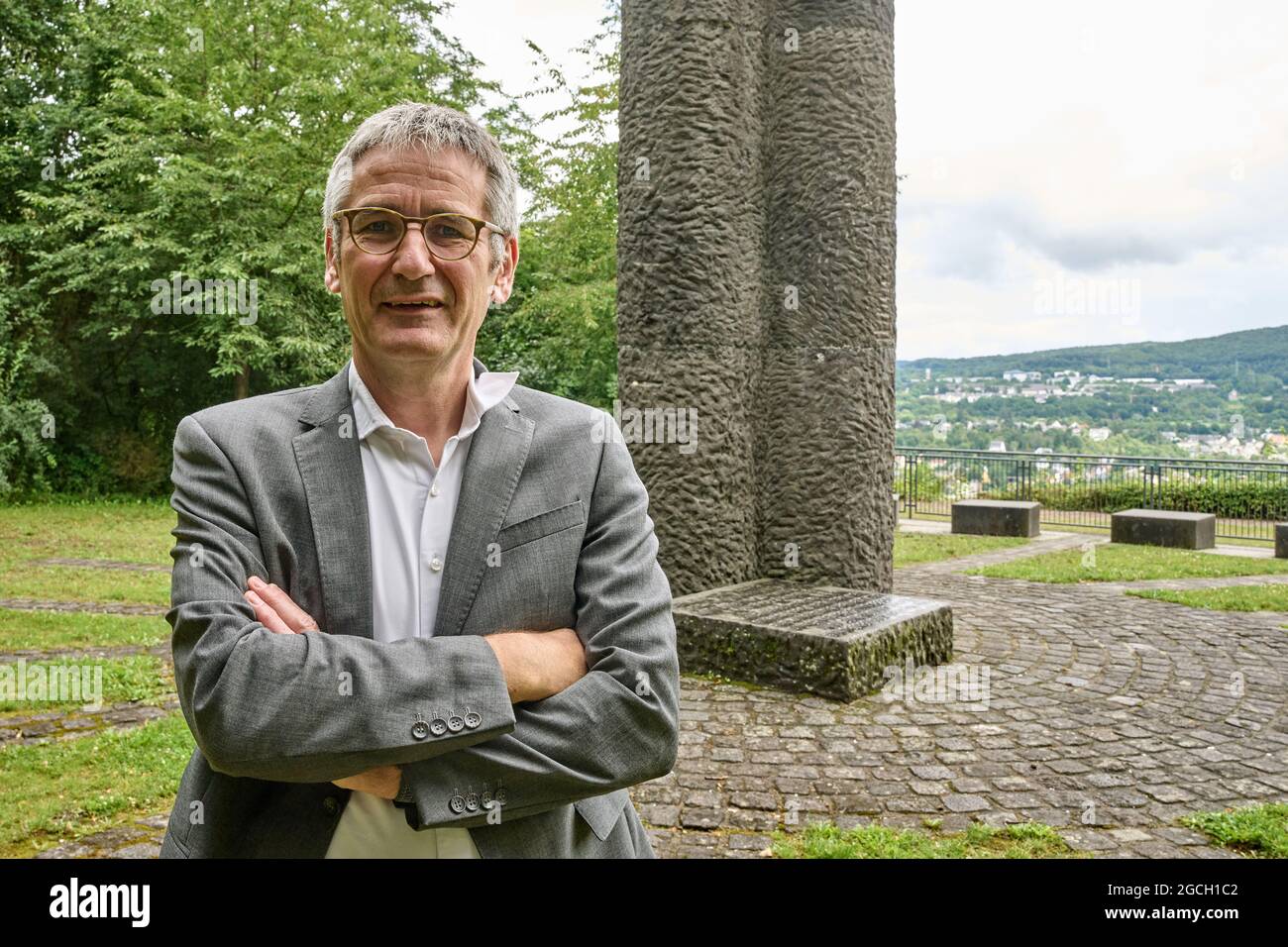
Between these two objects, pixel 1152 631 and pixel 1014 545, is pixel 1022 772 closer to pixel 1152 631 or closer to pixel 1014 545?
pixel 1152 631

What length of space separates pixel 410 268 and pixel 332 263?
0.26m

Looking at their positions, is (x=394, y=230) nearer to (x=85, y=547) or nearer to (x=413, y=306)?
(x=413, y=306)

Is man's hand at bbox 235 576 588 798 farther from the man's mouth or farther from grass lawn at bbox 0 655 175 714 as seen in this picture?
grass lawn at bbox 0 655 175 714

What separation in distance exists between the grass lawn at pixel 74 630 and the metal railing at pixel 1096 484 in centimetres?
1407

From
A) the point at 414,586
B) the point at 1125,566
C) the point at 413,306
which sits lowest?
the point at 1125,566

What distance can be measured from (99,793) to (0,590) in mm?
6026

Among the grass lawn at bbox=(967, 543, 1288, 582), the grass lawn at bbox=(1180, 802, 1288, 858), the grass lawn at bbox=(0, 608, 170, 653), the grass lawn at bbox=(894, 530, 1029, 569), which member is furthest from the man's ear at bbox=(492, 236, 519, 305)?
the grass lawn at bbox=(894, 530, 1029, 569)

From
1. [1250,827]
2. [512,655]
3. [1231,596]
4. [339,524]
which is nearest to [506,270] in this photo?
[339,524]

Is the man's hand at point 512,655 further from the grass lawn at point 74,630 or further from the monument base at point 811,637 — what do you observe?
the grass lawn at point 74,630

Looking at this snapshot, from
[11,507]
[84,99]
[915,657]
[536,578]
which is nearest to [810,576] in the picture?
[915,657]

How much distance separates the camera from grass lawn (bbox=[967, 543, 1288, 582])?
1038cm

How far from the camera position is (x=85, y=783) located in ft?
13.6

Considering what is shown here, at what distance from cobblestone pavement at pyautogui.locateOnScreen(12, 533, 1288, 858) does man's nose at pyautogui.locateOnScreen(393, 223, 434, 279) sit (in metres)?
2.54

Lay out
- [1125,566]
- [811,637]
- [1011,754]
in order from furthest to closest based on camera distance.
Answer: [1125,566]
[811,637]
[1011,754]
